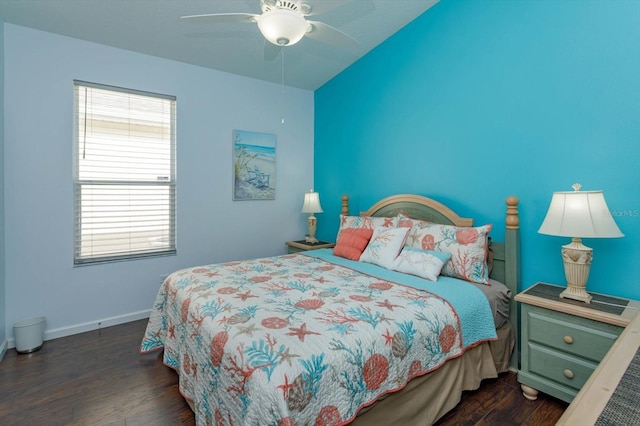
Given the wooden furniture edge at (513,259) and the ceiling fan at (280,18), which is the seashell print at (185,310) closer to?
the ceiling fan at (280,18)

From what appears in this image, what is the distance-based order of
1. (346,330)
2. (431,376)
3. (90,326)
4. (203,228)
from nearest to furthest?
1. (346,330)
2. (431,376)
3. (90,326)
4. (203,228)

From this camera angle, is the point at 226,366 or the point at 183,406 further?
the point at 183,406

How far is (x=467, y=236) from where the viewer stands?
2.17 m

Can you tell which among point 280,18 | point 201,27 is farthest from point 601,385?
point 201,27

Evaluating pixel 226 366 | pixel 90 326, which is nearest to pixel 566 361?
pixel 226 366

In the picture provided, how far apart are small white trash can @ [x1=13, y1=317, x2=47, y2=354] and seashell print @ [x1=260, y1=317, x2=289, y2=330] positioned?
94.3 inches

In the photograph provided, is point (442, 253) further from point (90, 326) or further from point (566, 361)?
point (90, 326)

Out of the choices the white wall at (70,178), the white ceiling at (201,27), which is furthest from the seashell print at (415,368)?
the white wall at (70,178)

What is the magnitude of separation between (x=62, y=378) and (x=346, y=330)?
2197mm

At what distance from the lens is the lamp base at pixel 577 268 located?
1682 millimetres

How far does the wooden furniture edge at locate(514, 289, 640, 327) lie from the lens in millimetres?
1471

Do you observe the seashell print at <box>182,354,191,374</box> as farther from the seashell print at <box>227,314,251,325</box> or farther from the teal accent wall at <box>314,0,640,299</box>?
the teal accent wall at <box>314,0,640,299</box>

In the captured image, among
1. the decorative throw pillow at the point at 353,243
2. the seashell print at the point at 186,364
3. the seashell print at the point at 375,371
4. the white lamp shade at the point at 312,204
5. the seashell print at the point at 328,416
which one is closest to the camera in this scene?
the seashell print at the point at 328,416

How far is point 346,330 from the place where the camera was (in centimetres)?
134
